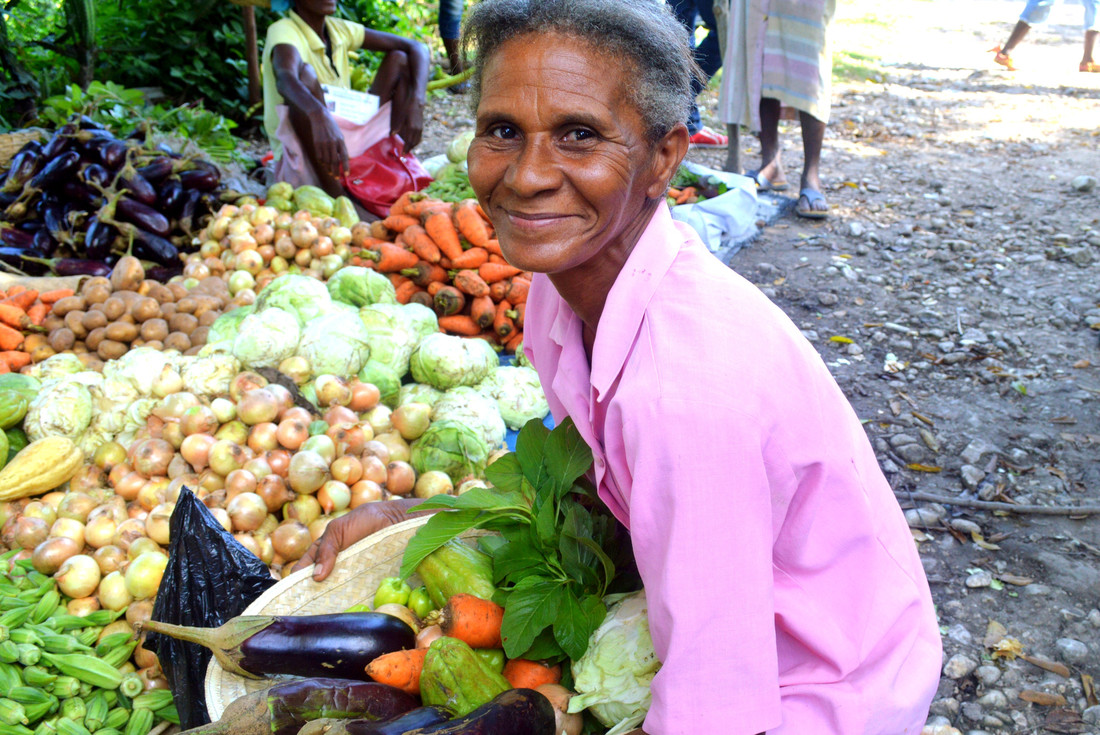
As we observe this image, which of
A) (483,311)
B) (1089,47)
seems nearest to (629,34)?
(483,311)

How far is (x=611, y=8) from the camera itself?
1232 mm

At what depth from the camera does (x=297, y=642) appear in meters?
1.75

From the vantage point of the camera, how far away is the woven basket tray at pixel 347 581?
194cm

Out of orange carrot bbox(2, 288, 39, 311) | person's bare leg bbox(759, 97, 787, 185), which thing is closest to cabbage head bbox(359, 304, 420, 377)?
orange carrot bbox(2, 288, 39, 311)

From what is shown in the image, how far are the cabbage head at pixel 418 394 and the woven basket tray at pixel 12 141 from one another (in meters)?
3.69

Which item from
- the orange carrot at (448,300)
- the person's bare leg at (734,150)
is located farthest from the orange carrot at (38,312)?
the person's bare leg at (734,150)

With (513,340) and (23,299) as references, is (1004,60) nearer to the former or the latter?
(513,340)

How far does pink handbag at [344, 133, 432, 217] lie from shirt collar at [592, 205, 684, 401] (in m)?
4.37

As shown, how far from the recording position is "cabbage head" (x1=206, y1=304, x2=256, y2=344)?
3348 millimetres

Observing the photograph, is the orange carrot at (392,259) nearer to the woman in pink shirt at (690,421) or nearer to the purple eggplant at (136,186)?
the purple eggplant at (136,186)

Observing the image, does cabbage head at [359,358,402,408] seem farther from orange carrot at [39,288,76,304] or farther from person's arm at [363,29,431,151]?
person's arm at [363,29,431,151]

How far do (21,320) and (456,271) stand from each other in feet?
6.59

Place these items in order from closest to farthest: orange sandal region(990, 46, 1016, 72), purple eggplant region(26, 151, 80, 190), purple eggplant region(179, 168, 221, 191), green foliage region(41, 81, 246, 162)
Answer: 1. purple eggplant region(26, 151, 80, 190)
2. purple eggplant region(179, 168, 221, 191)
3. green foliage region(41, 81, 246, 162)
4. orange sandal region(990, 46, 1016, 72)

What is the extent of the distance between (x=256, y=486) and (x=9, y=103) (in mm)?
6035
